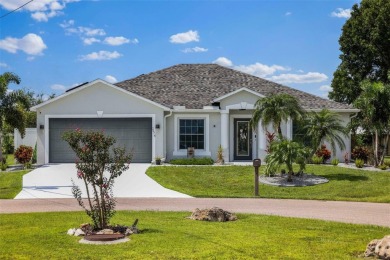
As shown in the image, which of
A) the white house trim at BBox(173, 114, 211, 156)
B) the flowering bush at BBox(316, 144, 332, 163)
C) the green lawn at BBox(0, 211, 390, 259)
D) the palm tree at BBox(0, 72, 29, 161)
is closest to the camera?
the green lawn at BBox(0, 211, 390, 259)

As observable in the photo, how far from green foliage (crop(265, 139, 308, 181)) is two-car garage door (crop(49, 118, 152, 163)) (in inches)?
336

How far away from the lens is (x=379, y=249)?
864 cm

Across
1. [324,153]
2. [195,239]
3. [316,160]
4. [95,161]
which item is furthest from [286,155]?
[95,161]

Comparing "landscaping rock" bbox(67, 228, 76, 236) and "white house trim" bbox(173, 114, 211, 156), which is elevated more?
"white house trim" bbox(173, 114, 211, 156)

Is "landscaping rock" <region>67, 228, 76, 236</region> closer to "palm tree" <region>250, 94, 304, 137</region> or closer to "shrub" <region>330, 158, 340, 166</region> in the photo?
"palm tree" <region>250, 94, 304, 137</region>

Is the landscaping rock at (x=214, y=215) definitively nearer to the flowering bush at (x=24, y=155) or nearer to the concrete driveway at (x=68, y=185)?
the concrete driveway at (x=68, y=185)

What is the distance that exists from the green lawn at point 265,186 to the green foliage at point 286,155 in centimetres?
104

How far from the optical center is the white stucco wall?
89.8ft

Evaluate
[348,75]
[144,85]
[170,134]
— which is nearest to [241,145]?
[170,134]

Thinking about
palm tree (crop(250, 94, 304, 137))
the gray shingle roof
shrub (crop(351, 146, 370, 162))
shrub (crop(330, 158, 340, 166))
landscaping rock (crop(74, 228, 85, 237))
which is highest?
the gray shingle roof

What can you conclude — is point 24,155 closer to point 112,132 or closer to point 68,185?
point 112,132

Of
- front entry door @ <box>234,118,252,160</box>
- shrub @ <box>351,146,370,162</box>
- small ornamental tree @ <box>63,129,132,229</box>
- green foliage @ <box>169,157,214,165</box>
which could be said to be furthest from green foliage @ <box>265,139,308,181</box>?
small ornamental tree @ <box>63,129,132,229</box>

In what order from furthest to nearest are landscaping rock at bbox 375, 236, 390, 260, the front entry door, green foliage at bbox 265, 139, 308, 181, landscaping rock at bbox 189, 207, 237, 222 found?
the front entry door
green foliage at bbox 265, 139, 308, 181
landscaping rock at bbox 189, 207, 237, 222
landscaping rock at bbox 375, 236, 390, 260

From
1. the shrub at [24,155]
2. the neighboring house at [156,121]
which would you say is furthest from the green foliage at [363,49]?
the shrub at [24,155]
